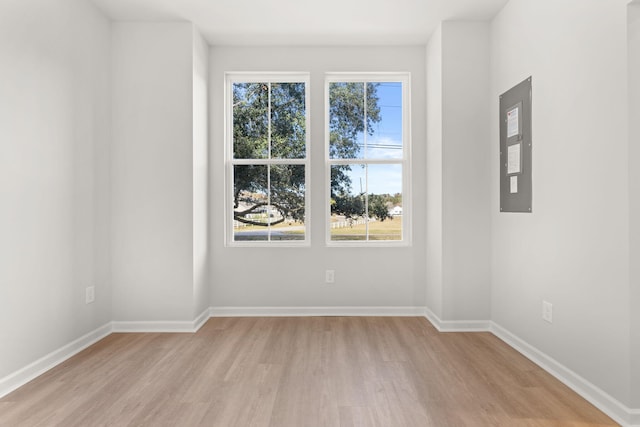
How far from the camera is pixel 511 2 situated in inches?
125

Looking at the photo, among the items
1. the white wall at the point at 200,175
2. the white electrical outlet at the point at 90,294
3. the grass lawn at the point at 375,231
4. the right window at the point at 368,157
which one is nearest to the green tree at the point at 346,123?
the right window at the point at 368,157

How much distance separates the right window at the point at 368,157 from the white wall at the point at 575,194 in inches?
47.4

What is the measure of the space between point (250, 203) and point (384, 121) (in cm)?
169

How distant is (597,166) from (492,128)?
142 centimetres

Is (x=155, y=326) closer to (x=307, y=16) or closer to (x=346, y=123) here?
(x=346, y=123)

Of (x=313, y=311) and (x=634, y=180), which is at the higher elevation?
(x=634, y=180)

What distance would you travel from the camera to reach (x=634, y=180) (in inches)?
77.4

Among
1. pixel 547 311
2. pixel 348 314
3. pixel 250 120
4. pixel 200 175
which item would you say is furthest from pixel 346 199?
pixel 547 311

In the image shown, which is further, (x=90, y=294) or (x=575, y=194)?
(x=90, y=294)

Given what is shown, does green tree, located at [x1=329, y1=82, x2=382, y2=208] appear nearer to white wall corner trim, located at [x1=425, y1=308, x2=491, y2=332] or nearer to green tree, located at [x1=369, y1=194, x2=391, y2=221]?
green tree, located at [x1=369, y1=194, x2=391, y2=221]

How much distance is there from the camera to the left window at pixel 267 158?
4.12m

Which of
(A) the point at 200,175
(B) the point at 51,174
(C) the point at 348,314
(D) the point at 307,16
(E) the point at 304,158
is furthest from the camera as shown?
(E) the point at 304,158

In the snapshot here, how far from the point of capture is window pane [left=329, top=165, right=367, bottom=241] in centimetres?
413

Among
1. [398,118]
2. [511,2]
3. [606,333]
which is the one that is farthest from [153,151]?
[606,333]
